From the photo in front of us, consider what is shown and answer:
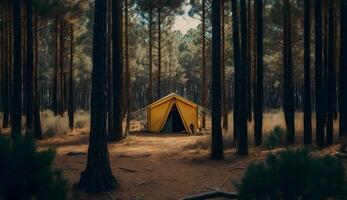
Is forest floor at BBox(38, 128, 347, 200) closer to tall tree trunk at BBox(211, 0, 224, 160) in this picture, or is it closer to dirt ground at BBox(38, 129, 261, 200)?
dirt ground at BBox(38, 129, 261, 200)

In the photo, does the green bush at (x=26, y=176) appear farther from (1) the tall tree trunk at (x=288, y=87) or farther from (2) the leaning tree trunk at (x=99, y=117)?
(1) the tall tree trunk at (x=288, y=87)

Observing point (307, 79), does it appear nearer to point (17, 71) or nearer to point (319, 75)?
point (319, 75)

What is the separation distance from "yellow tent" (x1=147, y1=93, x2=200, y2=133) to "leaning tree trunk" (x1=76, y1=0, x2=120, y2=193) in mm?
16358

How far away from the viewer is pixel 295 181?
7.44 metres

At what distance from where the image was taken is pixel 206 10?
28781 mm

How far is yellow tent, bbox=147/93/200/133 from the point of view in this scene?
27.2 meters

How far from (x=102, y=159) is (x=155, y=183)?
Answer: 5.16 feet

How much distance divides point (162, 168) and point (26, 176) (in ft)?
22.5

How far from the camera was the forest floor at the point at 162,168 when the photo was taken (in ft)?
35.0

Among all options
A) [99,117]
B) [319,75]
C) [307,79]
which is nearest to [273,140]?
[307,79]

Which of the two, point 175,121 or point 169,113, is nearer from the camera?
point 169,113

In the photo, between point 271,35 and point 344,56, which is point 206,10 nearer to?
point 271,35

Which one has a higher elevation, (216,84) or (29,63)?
(29,63)

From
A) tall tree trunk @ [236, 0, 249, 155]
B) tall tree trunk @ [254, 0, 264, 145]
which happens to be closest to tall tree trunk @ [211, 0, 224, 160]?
tall tree trunk @ [236, 0, 249, 155]
